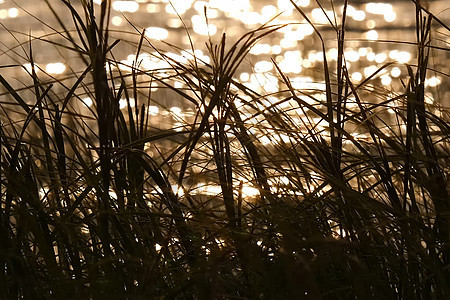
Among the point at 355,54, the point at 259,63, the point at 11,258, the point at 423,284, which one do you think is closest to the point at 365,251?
the point at 423,284

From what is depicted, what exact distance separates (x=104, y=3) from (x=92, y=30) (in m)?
0.05

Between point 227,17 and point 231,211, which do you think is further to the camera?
point 227,17

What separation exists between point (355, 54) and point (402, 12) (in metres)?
0.68

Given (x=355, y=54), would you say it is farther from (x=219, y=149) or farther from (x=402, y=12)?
(x=219, y=149)

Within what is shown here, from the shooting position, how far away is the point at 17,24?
12.3 feet

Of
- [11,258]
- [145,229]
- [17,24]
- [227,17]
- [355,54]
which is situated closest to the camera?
[11,258]

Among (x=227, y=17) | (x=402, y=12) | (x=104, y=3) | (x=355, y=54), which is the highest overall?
(x=227, y=17)

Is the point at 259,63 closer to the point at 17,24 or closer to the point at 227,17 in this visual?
the point at 227,17

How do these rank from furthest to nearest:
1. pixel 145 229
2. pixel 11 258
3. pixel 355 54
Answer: pixel 355 54, pixel 145 229, pixel 11 258

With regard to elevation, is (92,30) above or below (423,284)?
above

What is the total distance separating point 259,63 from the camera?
3.77 metres

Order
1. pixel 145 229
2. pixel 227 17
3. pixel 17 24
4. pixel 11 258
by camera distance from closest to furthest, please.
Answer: pixel 11 258 → pixel 145 229 → pixel 17 24 → pixel 227 17

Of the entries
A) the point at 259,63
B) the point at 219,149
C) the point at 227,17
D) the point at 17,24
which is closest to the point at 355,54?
the point at 259,63

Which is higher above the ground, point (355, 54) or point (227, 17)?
point (227, 17)
